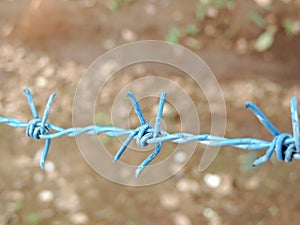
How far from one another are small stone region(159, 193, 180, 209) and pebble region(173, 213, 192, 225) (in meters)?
0.04

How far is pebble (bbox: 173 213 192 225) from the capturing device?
206cm

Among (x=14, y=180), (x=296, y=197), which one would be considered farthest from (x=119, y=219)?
(x=296, y=197)

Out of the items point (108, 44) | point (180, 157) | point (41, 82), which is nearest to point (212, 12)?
point (108, 44)

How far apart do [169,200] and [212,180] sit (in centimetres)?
19

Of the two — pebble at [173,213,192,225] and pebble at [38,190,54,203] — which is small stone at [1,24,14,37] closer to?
pebble at [38,190,54,203]

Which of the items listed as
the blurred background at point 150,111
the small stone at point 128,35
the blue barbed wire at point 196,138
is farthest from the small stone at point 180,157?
the blue barbed wire at point 196,138

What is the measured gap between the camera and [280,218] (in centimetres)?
202

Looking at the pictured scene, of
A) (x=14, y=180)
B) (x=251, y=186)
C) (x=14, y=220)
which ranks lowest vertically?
(x=251, y=186)

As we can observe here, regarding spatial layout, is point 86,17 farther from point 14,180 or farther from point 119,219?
point 119,219

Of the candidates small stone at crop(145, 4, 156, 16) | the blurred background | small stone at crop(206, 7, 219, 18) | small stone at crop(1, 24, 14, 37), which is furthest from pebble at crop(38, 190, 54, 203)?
small stone at crop(206, 7, 219, 18)

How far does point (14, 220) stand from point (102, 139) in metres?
0.48

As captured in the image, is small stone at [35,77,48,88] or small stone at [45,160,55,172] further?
small stone at [35,77,48,88]

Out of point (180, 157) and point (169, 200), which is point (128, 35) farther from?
point (169, 200)

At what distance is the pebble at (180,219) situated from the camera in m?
2.06
